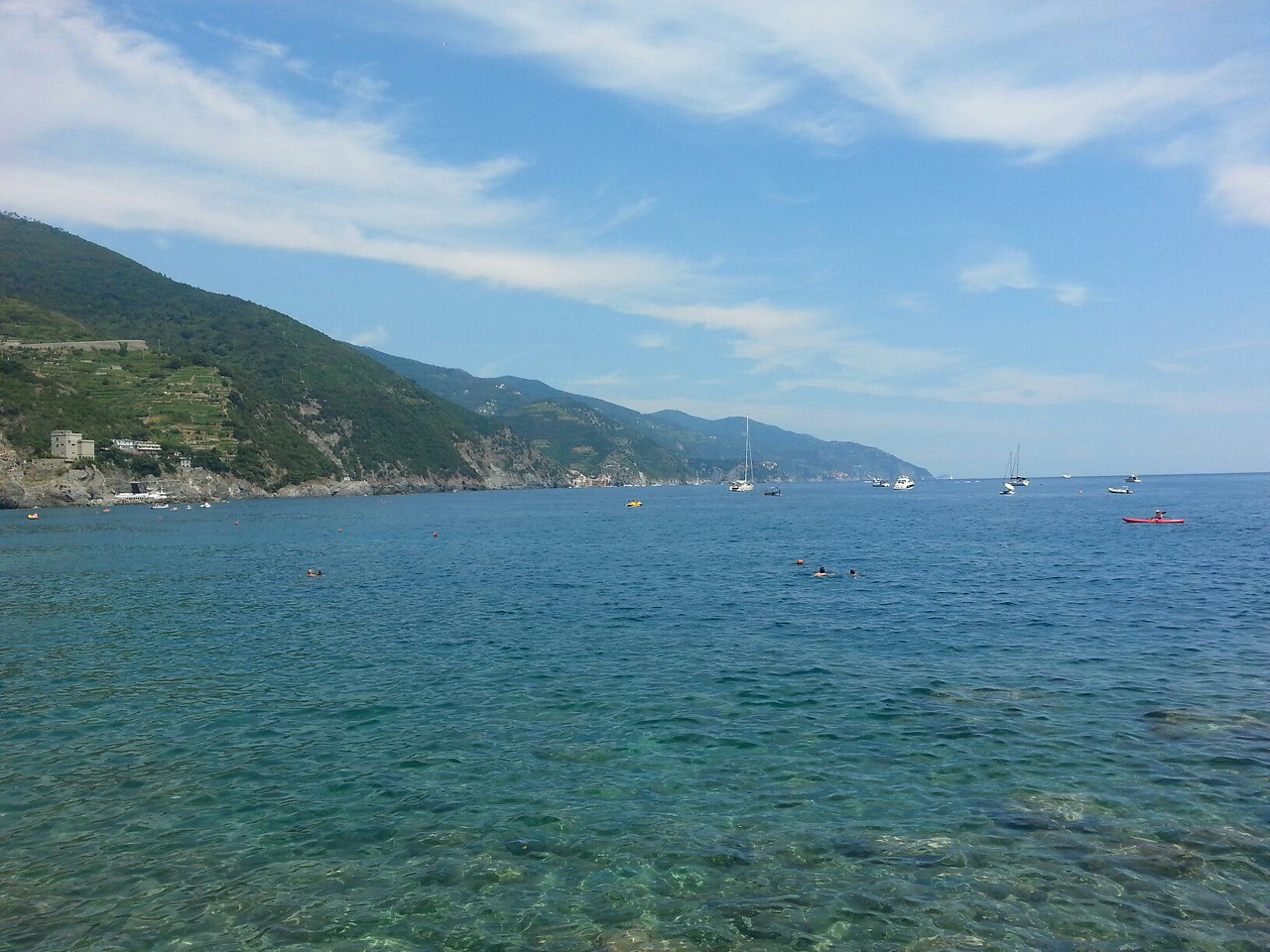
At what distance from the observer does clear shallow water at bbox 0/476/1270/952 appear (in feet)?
42.7

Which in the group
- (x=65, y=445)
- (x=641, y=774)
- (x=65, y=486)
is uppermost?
(x=65, y=445)

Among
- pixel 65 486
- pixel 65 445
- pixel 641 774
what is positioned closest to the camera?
pixel 641 774

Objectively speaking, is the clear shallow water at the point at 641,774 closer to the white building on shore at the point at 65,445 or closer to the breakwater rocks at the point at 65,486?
the breakwater rocks at the point at 65,486

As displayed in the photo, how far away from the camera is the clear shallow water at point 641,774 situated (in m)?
13.0

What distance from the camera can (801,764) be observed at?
1972 cm

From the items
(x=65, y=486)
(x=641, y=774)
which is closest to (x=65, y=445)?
(x=65, y=486)

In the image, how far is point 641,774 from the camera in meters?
19.3

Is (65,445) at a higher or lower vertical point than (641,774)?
higher

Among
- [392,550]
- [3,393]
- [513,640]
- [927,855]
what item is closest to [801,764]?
[927,855]

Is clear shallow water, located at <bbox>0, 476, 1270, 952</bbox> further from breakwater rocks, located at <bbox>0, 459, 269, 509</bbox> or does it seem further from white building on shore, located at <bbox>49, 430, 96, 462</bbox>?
white building on shore, located at <bbox>49, 430, 96, 462</bbox>

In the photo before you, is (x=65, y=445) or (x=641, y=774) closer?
(x=641, y=774)

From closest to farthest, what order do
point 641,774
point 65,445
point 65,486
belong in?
point 641,774 → point 65,486 → point 65,445

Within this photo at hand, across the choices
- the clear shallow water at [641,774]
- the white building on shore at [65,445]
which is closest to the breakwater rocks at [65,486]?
the white building on shore at [65,445]

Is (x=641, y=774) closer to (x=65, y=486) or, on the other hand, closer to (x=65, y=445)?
(x=65, y=486)
